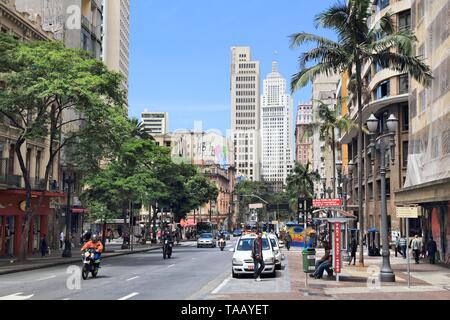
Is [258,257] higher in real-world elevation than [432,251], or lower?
higher

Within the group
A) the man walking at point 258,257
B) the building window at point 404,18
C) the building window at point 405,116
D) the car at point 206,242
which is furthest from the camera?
the car at point 206,242

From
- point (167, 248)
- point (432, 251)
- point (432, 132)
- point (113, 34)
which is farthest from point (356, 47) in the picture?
point (113, 34)

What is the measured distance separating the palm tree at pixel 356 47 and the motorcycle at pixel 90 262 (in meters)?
13.5

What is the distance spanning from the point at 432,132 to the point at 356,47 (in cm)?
705

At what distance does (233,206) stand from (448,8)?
14135 centimetres

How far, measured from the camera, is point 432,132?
3284 cm

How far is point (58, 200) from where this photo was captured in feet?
172

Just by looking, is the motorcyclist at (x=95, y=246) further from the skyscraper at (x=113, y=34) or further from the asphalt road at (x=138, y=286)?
the skyscraper at (x=113, y=34)

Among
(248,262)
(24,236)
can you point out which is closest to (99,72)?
(24,236)

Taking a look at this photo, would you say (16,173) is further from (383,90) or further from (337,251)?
(383,90)

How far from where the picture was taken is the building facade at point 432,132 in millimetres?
29906

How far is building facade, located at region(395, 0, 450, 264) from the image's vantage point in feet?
98.1

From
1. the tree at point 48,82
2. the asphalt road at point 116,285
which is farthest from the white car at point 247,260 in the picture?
the tree at point 48,82

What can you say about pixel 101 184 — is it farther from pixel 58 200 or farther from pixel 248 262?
pixel 248 262
